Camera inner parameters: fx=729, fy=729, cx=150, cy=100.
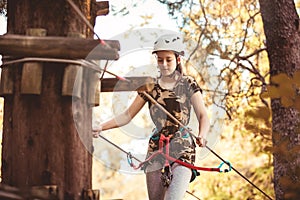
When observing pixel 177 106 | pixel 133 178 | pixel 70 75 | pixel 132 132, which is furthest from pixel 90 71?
pixel 133 178

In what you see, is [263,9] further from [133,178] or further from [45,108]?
[133,178]

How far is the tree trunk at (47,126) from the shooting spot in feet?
10.2

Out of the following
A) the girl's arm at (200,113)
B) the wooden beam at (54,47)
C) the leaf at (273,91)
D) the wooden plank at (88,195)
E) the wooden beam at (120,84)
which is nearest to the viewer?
the leaf at (273,91)

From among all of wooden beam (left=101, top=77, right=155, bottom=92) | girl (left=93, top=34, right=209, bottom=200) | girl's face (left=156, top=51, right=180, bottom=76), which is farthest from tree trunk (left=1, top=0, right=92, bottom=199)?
girl's face (left=156, top=51, right=180, bottom=76)

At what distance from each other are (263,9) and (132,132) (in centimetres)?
199

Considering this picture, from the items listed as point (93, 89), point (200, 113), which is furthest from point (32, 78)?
point (200, 113)

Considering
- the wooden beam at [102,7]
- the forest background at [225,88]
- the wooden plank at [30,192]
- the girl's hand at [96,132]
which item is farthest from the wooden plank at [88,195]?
the forest background at [225,88]

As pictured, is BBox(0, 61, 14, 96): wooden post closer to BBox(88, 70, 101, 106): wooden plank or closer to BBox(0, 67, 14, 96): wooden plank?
BBox(0, 67, 14, 96): wooden plank

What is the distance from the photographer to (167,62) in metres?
4.23

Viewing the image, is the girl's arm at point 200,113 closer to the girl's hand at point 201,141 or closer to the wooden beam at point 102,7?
the girl's hand at point 201,141

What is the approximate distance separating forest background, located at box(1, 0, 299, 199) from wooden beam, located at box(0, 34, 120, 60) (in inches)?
130

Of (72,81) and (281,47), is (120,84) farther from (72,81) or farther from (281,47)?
(281,47)

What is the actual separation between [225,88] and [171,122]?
6.00 meters

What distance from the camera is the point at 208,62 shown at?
968 cm
